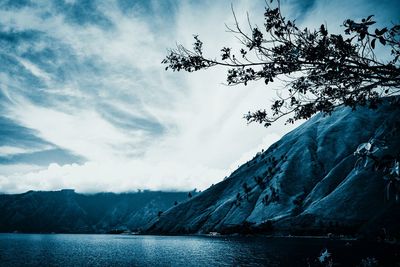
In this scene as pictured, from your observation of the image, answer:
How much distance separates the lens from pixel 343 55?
976 cm

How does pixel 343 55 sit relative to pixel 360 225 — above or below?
above

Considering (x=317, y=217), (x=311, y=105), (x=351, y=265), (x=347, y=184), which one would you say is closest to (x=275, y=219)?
(x=317, y=217)

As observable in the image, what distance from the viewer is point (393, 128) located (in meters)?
7.83

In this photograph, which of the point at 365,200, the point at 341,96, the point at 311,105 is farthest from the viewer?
the point at 365,200

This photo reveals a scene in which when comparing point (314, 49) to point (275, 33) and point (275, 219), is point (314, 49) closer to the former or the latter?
point (275, 33)

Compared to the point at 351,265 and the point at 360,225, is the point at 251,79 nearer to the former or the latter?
the point at 351,265

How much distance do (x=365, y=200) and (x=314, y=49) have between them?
6288 inches

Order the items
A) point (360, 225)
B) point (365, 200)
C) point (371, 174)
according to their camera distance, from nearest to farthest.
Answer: point (360, 225) < point (365, 200) < point (371, 174)

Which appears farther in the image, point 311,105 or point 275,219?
point 275,219

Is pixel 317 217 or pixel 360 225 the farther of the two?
pixel 317 217

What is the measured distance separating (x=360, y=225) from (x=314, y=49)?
149784 mm

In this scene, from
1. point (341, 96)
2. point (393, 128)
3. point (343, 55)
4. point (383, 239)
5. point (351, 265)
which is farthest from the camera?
point (383, 239)

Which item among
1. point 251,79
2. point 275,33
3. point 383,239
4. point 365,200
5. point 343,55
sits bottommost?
point 383,239

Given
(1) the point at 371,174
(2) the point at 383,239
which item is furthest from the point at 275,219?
Result: (2) the point at 383,239
